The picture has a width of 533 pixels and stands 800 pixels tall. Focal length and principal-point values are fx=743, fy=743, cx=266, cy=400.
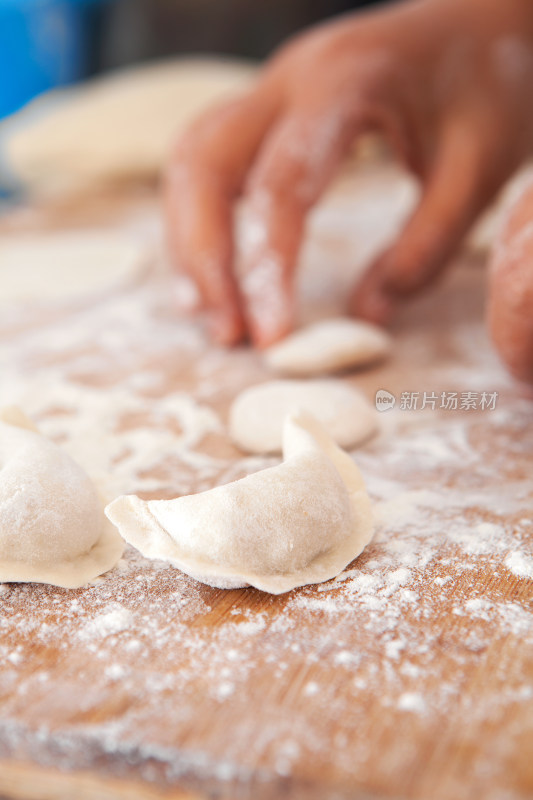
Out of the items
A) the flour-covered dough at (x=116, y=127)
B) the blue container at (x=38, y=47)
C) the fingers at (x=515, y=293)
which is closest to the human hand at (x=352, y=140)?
the fingers at (x=515, y=293)

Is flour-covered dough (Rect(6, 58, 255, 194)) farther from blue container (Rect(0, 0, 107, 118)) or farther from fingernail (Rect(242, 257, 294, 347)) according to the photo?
fingernail (Rect(242, 257, 294, 347))

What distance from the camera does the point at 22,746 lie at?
67 cm

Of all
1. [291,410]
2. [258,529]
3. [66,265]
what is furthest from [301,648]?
[66,265]

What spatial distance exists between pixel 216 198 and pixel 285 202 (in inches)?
8.5

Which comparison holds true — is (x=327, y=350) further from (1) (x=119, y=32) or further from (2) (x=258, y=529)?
(1) (x=119, y=32)

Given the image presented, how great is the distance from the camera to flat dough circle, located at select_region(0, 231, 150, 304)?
2.07 m

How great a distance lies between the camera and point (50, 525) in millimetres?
886

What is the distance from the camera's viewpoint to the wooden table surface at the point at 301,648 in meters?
0.63

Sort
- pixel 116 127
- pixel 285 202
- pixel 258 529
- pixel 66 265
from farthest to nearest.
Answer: pixel 116 127 → pixel 66 265 → pixel 285 202 → pixel 258 529

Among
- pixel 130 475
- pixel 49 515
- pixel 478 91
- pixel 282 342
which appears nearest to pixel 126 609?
pixel 49 515

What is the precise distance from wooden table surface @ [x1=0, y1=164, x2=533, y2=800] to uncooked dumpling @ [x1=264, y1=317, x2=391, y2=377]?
6.1 inches

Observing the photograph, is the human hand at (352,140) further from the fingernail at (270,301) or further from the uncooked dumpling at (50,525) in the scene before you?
the uncooked dumpling at (50,525)

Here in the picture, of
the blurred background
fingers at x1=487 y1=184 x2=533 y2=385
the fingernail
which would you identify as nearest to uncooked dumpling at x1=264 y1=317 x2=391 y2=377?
the fingernail

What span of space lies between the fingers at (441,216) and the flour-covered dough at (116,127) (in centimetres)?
195
